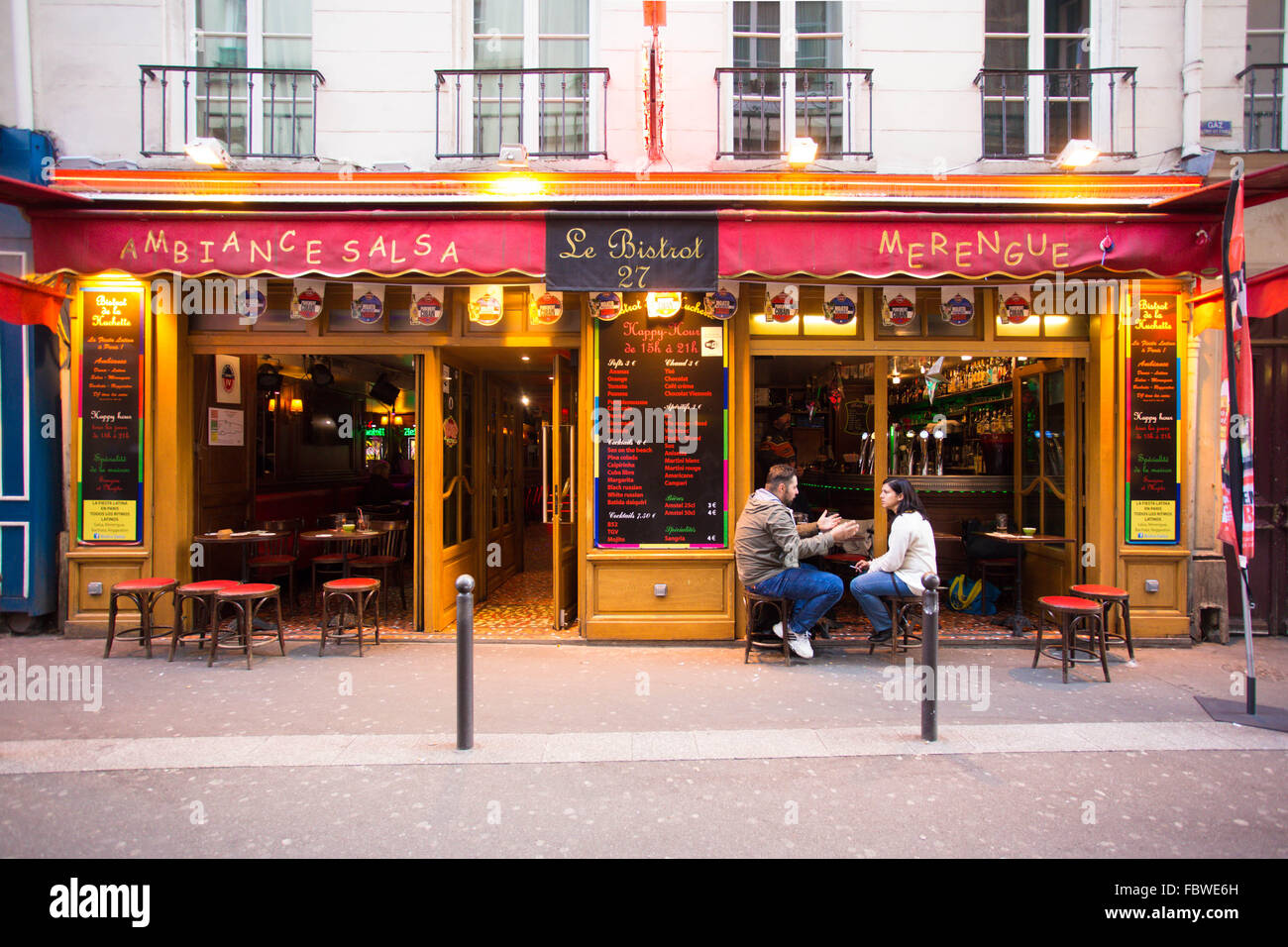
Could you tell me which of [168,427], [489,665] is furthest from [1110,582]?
[168,427]

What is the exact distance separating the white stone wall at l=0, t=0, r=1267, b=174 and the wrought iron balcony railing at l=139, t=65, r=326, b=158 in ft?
0.83

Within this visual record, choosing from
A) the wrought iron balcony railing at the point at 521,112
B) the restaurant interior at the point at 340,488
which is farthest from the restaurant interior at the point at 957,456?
the wrought iron balcony railing at the point at 521,112

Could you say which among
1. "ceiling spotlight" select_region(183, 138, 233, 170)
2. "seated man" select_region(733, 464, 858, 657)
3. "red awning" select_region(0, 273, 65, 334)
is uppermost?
"ceiling spotlight" select_region(183, 138, 233, 170)

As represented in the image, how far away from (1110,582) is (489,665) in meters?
6.00

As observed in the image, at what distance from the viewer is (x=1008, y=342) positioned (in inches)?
289

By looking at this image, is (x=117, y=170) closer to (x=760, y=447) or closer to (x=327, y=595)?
(x=327, y=595)

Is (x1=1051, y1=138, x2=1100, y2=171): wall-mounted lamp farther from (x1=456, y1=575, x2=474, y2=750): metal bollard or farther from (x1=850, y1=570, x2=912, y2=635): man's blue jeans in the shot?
(x1=456, y1=575, x2=474, y2=750): metal bollard

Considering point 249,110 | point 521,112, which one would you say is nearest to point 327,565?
point 249,110

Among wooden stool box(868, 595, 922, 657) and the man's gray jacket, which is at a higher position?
the man's gray jacket

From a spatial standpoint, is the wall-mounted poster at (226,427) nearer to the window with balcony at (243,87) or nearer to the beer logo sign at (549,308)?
the window with balcony at (243,87)

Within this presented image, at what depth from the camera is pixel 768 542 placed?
650 cm

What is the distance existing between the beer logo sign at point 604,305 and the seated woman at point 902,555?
9.89ft

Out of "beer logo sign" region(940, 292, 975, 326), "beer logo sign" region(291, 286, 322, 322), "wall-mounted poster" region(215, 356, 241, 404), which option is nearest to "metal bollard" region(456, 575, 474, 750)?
"beer logo sign" region(291, 286, 322, 322)

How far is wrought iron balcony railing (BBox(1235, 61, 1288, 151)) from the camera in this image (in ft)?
24.6
